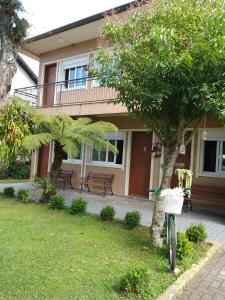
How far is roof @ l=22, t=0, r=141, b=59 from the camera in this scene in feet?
44.2

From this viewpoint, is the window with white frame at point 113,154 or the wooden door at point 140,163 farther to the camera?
the window with white frame at point 113,154

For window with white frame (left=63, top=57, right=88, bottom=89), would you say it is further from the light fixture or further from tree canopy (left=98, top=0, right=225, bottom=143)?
tree canopy (left=98, top=0, right=225, bottom=143)

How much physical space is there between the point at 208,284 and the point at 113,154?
31.7 feet

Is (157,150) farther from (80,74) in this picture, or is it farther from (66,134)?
(80,74)

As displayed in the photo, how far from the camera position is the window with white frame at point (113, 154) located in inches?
556

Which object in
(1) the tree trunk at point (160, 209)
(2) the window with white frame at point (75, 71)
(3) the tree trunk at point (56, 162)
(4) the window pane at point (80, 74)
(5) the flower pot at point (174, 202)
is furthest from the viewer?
(2) the window with white frame at point (75, 71)

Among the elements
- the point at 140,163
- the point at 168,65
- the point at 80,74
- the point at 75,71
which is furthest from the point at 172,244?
the point at 75,71

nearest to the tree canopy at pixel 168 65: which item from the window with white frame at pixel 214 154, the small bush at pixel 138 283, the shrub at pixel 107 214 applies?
the small bush at pixel 138 283

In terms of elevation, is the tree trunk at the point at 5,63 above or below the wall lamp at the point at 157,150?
above

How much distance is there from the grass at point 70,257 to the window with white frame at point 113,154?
238 inches

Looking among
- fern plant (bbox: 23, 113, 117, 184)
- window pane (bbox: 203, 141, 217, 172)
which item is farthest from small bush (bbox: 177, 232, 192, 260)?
window pane (bbox: 203, 141, 217, 172)

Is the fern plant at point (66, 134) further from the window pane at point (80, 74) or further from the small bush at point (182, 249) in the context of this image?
the small bush at point (182, 249)

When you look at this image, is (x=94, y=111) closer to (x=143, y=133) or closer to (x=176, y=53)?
(x=143, y=133)

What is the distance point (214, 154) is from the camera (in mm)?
11711
